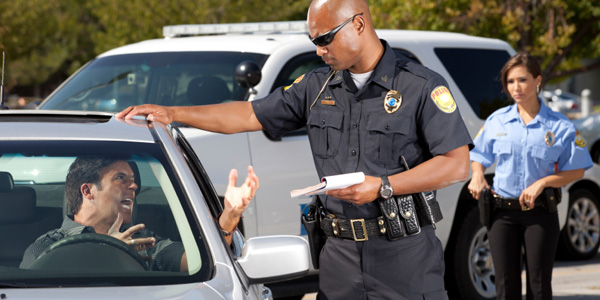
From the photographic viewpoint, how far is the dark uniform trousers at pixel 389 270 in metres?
3.61

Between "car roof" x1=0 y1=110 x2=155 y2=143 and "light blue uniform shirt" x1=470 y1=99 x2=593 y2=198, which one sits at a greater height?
"car roof" x1=0 y1=110 x2=155 y2=143

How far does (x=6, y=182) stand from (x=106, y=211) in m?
0.37

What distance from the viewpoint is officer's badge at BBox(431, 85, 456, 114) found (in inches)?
142

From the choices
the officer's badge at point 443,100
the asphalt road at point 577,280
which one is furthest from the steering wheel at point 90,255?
the asphalt road at point 577,280

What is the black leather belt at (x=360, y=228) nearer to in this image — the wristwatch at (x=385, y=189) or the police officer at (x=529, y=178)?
the wristwatch at (x=385, y=189)

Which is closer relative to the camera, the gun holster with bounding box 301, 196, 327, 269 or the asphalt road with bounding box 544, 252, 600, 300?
the gun holster with bounding box 301, 196, 327, 269

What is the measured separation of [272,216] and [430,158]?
2402mm

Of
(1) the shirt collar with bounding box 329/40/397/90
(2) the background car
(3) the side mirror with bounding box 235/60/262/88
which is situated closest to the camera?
(2) the background car

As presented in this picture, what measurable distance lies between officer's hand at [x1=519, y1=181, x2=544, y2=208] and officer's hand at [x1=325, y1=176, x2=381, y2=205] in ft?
6.96

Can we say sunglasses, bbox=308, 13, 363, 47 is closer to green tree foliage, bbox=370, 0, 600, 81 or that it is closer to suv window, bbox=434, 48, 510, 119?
suv window, bbox=434, 48, 510, 119

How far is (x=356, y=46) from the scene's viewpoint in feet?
11.9

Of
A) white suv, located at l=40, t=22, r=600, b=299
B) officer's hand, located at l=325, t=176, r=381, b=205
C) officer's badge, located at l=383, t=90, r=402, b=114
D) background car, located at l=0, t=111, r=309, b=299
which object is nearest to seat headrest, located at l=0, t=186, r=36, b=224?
background car, located at l=0, t=111, r=309, b=299

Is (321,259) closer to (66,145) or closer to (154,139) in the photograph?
(154,139)

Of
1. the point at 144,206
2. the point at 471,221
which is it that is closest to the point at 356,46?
the point at 144,206
